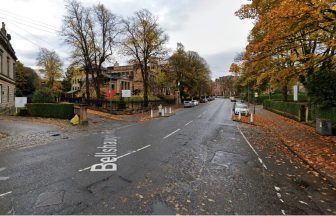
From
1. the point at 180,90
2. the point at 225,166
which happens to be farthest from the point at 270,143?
the point at 180,90

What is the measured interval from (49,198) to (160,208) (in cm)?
245

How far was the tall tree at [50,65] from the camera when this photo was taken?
233 ft

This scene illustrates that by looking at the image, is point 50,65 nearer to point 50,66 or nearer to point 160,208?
point 50,66

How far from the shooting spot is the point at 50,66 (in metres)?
71.2

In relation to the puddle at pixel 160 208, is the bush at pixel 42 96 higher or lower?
higher

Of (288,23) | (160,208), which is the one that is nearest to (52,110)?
(288,23)

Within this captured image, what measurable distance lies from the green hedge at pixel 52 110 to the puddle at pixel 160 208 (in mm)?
20208

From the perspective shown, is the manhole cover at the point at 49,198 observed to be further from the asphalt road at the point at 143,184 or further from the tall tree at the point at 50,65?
the tall tree at the point at 50,65

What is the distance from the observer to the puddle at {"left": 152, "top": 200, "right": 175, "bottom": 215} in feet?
15.8

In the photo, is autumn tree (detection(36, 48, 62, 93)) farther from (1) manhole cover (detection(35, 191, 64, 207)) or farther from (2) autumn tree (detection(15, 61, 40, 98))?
(1) manhole cover (detection(35, 191, 64, 207))

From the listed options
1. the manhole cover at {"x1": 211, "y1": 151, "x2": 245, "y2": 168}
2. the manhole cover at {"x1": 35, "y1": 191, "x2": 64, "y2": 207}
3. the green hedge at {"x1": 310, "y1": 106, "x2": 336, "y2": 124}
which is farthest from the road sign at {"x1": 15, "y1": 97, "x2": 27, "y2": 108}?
the green hedge at {"x1": 310, "y1": 106, "x2": 336, "y2": 124}

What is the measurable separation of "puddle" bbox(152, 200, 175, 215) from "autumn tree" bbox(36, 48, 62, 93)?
71.8 metres

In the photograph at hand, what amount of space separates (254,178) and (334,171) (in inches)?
117

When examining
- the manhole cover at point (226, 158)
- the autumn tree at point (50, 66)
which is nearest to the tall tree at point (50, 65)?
the autumn tree at point (50, 66)
